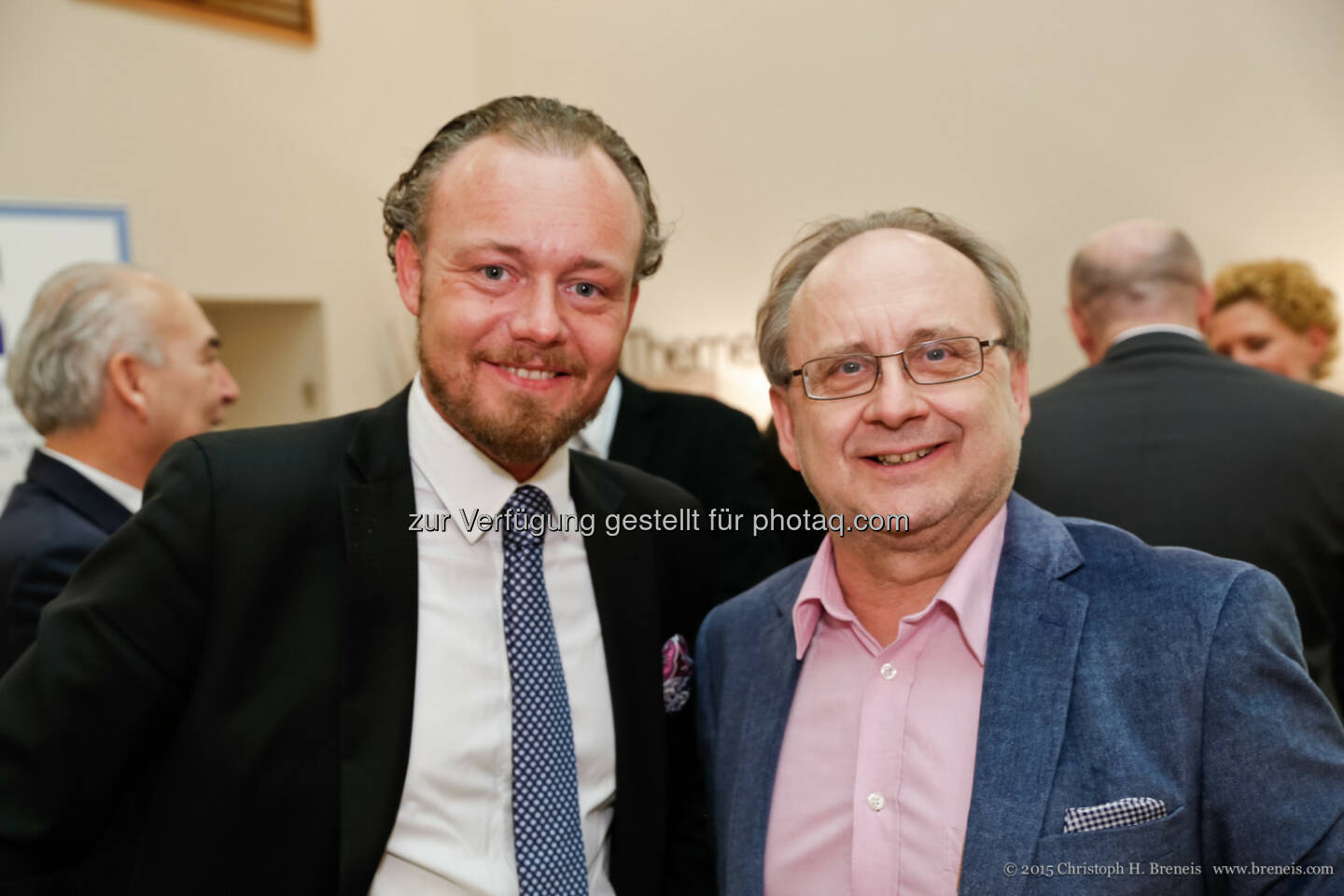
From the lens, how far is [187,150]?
16.6 feet

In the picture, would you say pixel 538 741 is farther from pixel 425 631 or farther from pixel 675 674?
pixel 675 674

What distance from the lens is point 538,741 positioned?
5.08 feet

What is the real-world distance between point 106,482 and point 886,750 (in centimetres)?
186

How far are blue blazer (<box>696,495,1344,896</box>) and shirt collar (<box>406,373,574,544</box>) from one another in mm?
708

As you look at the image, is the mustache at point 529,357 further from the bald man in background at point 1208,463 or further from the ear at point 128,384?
the bald man in background at point 1208,463

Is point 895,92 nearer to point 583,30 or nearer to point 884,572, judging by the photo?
point 583,30

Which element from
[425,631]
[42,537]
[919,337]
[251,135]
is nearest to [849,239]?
[919,337]

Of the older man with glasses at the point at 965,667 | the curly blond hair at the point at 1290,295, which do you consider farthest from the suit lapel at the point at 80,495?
the curly blond hair at the point at 1290,295

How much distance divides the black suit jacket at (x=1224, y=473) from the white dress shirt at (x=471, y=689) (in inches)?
52.4

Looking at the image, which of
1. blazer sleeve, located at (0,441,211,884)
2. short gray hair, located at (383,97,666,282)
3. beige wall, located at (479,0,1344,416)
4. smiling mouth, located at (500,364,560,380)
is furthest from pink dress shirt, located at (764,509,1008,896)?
beige wall, located at (479,0,1344,416)

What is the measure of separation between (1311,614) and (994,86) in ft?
11.0

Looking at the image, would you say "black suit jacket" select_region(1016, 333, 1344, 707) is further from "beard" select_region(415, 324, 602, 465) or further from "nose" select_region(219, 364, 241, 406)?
"nose" select_region(219, 364, 241, 406)

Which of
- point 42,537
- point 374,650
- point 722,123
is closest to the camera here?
point 374,650

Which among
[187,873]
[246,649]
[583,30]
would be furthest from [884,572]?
[583,30]
